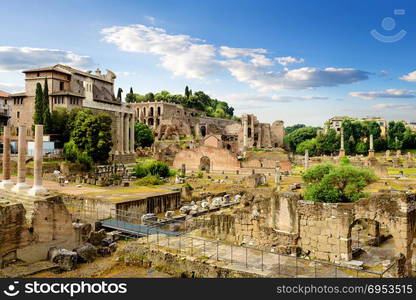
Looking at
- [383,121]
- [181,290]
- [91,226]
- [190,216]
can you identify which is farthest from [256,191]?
[383,121]

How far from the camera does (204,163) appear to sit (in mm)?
63875

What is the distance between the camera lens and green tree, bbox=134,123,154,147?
83500mm

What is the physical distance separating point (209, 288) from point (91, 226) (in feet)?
46.5

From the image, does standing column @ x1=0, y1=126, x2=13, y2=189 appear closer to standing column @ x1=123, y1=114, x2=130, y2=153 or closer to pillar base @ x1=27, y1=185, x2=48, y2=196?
pillar base @ x1=27, y1=185, x2=48, y2=196

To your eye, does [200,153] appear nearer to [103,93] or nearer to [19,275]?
[103,93]

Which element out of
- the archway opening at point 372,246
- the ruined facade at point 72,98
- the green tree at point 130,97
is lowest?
the archway opening at point 372,246

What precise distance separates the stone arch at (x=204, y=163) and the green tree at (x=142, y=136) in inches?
922

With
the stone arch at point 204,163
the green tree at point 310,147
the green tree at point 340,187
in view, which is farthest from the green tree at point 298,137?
the green tree at point 340,187

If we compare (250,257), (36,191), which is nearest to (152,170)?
(36,191)

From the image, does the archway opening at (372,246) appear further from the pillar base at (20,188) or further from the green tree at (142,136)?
the green tree at (142,136)

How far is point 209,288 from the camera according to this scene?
10.4m

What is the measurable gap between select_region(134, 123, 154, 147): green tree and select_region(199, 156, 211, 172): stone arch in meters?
23.4

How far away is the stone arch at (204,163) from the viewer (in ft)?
209

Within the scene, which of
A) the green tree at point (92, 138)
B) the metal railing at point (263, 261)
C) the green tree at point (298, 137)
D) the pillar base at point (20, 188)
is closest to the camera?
the metal railing at point (263, 261)
